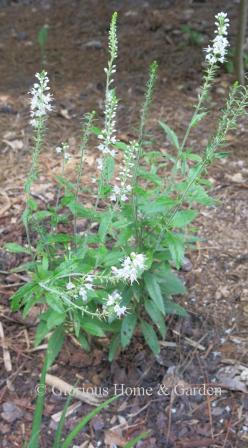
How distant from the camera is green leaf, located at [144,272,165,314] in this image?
8.52 ft

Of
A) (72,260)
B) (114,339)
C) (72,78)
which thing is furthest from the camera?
(72,78)

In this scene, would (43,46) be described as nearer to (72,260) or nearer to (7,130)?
(7,130)

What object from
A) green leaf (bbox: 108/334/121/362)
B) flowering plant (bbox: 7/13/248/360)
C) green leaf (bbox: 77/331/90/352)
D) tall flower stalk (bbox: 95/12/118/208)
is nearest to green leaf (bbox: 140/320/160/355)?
flowering plant (bbox: 7/13/248/360)

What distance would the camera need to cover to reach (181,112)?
4.58 m

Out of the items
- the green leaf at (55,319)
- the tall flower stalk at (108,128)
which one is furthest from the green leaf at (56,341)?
the tall flower stalk at (108,128)

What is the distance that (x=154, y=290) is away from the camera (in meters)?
2.62

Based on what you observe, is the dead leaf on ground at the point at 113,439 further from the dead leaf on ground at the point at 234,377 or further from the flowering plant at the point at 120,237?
the dead leaf on ground at the point at 234,377

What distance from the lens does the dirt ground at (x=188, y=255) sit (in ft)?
9.27

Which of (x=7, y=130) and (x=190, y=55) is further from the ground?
(x=190, y=55)

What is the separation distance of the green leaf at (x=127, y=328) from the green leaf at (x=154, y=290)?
8.0 inches

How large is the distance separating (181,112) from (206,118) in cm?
19

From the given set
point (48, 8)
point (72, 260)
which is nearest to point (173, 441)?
point (72, 260)

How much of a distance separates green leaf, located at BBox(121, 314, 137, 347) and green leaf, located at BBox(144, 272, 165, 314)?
20 cm

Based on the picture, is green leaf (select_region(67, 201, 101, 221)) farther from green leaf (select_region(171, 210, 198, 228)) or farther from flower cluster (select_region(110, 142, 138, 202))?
green leaf (select_region(171, 210, 198, 228))
